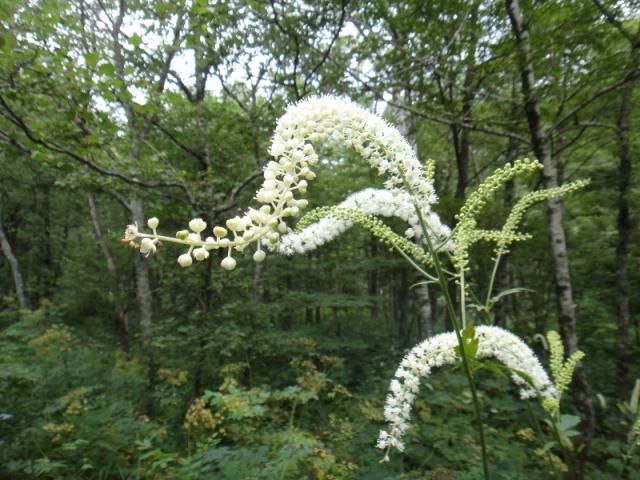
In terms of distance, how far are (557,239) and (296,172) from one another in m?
3.60

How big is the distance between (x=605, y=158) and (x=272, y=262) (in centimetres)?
740

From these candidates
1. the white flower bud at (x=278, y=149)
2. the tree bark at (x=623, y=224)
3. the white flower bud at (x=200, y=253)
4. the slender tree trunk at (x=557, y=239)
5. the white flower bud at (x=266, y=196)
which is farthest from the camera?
the tree bark at (x=623, y=224)

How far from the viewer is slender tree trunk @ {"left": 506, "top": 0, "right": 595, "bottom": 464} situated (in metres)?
3.58

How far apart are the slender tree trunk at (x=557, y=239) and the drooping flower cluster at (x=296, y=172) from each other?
8.94 feet

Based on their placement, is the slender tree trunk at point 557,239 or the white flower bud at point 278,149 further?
the slender tree trunk at point 557,239

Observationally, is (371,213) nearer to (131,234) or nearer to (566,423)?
(131,234)

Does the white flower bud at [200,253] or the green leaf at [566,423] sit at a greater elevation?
the white flower bud at [200,253]

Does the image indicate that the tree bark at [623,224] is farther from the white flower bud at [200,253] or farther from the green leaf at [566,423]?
the white flower bud at [200,253]

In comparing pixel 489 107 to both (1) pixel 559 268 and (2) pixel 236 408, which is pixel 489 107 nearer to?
(1) pixel 559 268

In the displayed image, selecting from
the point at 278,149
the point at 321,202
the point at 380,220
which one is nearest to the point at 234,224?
the point at 278,149

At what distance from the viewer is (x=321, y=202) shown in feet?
31.9

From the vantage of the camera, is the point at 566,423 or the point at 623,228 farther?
the point at 623,228

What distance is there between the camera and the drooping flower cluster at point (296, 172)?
914 millimetres

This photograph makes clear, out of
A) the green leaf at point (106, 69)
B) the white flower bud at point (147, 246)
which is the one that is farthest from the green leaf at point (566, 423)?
the green leaf at point (106, 69)
